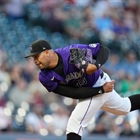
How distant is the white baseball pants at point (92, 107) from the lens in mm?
7508

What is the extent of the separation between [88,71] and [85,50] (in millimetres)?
354

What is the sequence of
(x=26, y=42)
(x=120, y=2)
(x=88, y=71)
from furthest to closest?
(x=120, y=2) → (x=26, y=42) → (x=88, y=71)

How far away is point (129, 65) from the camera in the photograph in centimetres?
1356

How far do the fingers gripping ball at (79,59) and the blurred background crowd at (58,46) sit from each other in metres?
3.70

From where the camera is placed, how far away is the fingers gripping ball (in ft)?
23.5

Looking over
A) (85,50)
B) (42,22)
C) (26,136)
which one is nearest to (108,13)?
(42,22)

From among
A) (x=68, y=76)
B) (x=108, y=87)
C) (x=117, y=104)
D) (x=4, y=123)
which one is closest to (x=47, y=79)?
(x=68, y=76)

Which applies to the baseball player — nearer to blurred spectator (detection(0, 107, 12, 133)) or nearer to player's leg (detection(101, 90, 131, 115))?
player's leg (detection(101, 90, 131, 115))

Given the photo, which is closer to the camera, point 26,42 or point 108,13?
point 26,42

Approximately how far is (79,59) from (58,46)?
6487 millimetres

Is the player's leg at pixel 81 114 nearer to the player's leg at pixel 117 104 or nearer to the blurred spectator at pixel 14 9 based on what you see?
the player's leg at pixel 117 104

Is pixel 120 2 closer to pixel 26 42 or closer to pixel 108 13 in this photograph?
pixel 108 13

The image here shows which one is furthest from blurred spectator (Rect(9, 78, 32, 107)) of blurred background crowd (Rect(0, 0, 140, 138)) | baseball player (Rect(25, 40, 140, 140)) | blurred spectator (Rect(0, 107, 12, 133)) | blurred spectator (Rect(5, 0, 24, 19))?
baseball player (Rect(25, 40, 140, 140))

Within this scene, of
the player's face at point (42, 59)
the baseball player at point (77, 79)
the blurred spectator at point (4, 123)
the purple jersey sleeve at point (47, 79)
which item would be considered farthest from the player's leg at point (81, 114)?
the blurred spectator at point (4, 123)
